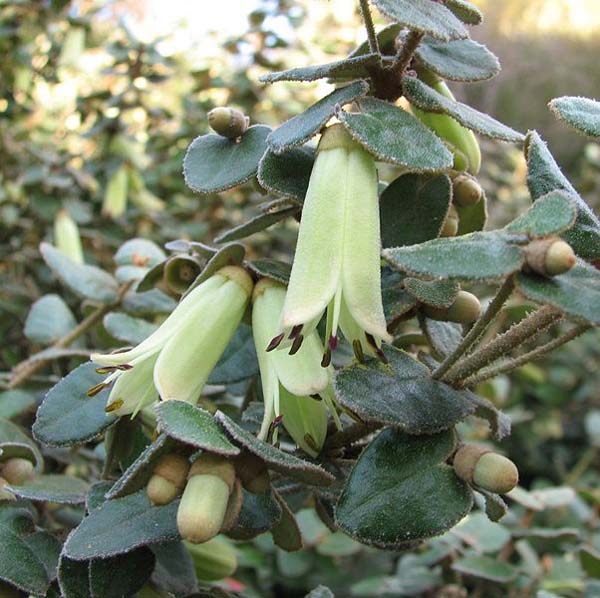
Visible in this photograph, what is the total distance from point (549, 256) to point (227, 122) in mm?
298

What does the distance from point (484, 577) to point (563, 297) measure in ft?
2.08

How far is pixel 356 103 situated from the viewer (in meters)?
0.57

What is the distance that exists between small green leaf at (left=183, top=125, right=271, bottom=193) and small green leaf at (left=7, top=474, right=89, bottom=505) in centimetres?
26

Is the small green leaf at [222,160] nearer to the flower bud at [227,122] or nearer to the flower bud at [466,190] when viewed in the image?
the flower bud at [227,122]

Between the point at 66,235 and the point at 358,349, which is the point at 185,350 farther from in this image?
the point at 66,235

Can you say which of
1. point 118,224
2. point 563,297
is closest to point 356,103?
point 563,297

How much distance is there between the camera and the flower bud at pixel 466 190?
668 millimetres

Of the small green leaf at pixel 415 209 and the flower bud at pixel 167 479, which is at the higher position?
the small green leaf at pixel 415 209

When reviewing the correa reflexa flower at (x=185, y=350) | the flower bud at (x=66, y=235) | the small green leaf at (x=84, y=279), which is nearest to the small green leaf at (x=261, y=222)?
the correa reflexa flower at (x=185, y=350)

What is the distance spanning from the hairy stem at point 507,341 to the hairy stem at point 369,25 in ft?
0.75

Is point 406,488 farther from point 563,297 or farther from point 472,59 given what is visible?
point 472,59

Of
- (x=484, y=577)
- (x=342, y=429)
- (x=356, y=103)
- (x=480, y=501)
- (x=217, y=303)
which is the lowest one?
(x=484, y=577)

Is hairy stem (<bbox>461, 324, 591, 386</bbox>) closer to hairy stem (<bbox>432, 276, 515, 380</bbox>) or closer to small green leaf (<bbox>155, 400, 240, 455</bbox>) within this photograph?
hairy stem (<bbox>432, 276, 515, 380</bbox>)

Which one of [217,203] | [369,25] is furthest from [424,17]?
[217,203]
